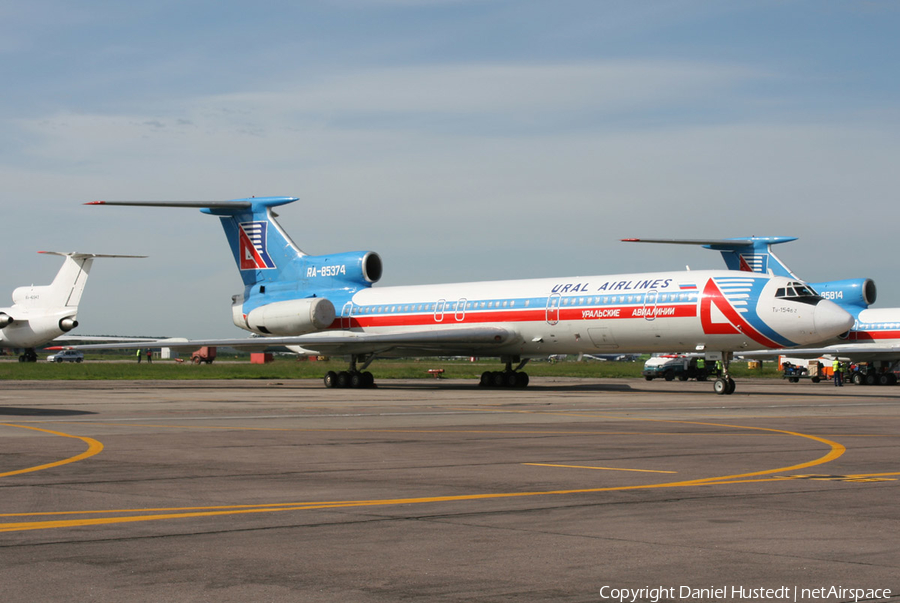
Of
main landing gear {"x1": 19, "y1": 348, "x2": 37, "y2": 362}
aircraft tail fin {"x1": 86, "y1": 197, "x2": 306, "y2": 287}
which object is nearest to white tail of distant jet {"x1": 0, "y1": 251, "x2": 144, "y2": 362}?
main landing gear {"x1": 19, "y1": 348, "x2": 37, "y2": 362}

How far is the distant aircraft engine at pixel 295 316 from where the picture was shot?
39094mm

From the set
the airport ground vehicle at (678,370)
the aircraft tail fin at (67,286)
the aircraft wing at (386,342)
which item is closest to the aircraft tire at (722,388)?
the aircraft wing at (386,342)

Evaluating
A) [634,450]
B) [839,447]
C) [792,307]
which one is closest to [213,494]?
[634,450]

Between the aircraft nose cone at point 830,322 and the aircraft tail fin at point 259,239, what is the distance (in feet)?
71.8

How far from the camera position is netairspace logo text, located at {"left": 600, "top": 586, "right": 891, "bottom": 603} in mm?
5273

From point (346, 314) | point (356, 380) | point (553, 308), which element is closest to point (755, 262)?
point (553, 308)

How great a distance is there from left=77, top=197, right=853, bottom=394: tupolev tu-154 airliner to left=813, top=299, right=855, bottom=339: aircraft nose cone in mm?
32

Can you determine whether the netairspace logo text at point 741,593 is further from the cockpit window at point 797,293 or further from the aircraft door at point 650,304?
the aircraft door at point 650,304

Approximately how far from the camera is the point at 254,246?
42125 millimetres

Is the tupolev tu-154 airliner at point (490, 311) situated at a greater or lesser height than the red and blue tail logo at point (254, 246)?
lesser

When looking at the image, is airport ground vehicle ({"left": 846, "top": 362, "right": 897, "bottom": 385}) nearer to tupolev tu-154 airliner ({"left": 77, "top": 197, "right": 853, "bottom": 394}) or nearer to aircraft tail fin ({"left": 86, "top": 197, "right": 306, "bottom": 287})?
tupolev tu-154 airliner ({"left": 77, "top": 197, "right": 853, "bottom": 394})

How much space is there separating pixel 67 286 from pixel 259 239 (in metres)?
27.9

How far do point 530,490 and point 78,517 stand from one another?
415 cm

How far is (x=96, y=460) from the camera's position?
11.7 meters
